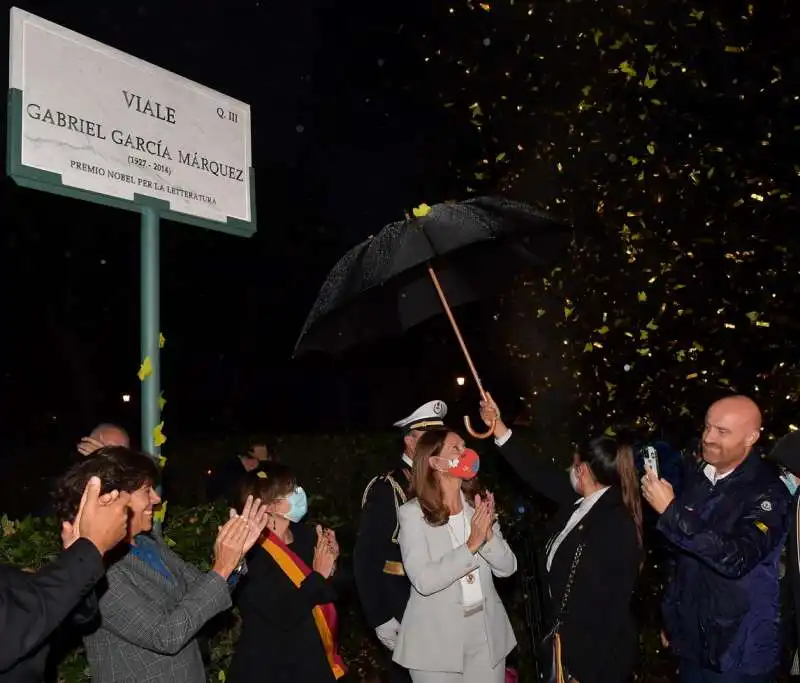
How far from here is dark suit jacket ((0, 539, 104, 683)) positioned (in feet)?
8.54

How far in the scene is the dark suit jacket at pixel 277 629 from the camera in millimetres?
4586

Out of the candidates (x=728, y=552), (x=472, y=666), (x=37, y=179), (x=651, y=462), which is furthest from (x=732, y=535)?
(x=37, y=179)

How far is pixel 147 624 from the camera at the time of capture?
11.3ft

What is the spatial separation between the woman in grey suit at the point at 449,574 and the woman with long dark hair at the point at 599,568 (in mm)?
305

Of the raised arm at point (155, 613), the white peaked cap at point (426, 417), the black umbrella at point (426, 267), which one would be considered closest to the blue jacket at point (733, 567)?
the black umbrella at point (426, 267)

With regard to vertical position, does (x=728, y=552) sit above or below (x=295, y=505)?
below

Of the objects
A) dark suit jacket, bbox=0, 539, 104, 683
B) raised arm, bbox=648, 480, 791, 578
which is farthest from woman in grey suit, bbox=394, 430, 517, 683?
dark suit jacket, bbox=0, 539, 104, 683

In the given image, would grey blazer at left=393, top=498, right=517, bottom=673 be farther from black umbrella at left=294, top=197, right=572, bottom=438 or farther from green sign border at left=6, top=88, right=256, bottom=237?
green sign border at left=6, top=88, right=256, bottom=237

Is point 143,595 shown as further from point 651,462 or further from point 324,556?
point 651,462

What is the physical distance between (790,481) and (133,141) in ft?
11.7

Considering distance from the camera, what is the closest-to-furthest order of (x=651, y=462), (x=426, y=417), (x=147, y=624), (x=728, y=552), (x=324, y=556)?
(x=147, y=624) < (x=728, y=552) < (x=651, y=462) < (x=324, y=556) < (x=426, y=417)

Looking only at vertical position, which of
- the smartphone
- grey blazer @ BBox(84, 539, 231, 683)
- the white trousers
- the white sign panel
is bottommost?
the white trousers

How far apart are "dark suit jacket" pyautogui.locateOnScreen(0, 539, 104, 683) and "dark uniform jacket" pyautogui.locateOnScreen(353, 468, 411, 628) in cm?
265

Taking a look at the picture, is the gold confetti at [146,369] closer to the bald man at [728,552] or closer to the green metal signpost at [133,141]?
the green metal signpost at [133,141]
